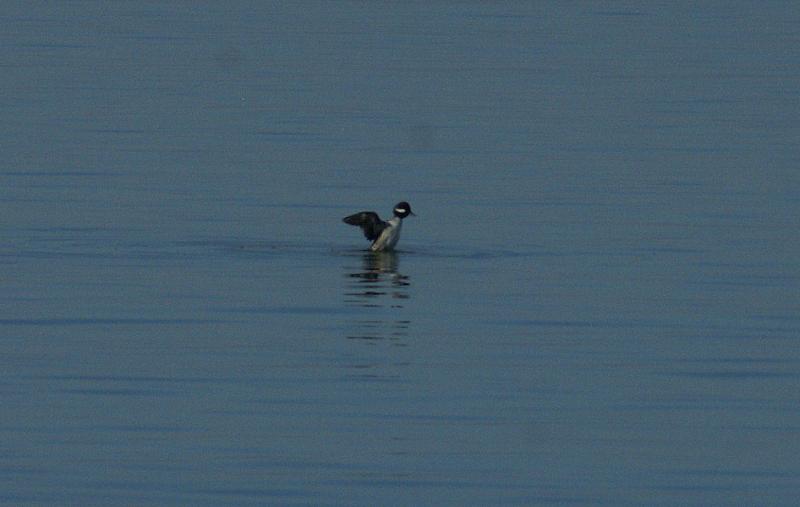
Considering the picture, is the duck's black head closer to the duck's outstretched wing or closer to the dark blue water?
the duck's outstretched wing

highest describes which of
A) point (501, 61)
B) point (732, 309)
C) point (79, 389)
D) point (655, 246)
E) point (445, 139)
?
point (501, 61)

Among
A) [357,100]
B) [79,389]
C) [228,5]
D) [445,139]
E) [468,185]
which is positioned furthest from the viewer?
[228,5]

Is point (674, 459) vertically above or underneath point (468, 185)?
underneath

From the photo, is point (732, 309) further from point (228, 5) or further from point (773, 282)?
point (228, 5)

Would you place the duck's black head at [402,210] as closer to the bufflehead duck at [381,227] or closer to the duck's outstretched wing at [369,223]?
the bufflehead duck at [381,227]

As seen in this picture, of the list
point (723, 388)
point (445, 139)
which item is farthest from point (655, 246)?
point (445, 139)

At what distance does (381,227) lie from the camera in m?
33.6

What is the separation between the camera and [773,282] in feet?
99.2

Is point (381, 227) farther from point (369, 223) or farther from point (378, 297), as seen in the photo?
point (378, 297)

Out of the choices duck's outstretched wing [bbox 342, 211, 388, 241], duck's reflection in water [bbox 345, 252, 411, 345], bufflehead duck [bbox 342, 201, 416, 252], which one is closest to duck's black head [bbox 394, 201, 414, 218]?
bufflehead duck [bbox 342, 201, 416, 252]

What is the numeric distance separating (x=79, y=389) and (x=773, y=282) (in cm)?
1072

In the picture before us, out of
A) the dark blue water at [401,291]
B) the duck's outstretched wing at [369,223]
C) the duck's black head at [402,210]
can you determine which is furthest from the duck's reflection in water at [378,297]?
the duck's black head at [402,210]

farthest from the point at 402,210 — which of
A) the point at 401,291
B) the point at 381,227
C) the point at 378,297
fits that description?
the point at 378,297

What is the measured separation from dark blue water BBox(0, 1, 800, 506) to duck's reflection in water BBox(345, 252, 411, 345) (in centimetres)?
8
